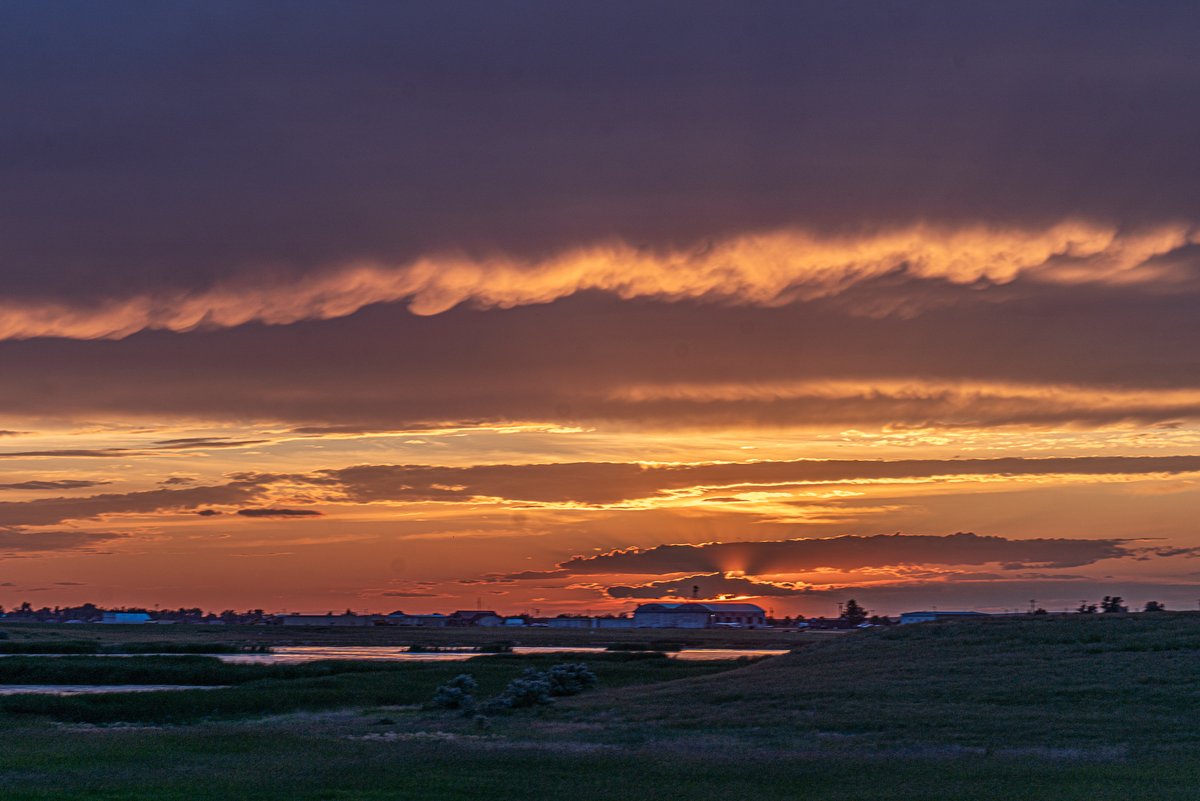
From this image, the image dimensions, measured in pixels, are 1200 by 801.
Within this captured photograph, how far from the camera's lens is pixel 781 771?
35.2m

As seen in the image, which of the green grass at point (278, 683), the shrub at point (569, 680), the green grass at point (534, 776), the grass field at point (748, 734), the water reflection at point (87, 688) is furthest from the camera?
the water reflection at point (87, 688)

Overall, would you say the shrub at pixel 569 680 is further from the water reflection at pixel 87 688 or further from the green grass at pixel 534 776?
the water reflection at pixel 87 688

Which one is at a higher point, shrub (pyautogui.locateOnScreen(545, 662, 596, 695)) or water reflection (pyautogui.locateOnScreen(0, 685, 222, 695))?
shrub (pyautogui.locateOnScreen(545, 662, 596, 695))

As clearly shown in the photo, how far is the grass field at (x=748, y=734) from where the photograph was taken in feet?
106

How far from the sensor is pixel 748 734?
145 ft

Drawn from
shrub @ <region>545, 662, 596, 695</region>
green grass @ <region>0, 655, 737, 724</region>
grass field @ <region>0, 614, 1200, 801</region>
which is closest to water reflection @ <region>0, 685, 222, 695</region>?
green grass @ <region>0, 655, 737, 724</region>

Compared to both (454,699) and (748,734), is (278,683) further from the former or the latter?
(748,734)

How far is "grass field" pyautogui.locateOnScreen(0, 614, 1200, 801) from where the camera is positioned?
1267 inches

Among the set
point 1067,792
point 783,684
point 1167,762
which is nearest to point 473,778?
point 1067,792

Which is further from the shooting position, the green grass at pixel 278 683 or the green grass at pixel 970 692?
the green grass at pixel 278 683

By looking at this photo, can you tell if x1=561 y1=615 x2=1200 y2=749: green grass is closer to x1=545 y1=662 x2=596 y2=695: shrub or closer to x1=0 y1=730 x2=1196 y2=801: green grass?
x1=545 y1=662 x2=596 y2=695: shrub

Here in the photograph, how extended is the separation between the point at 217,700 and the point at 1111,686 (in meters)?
46.3

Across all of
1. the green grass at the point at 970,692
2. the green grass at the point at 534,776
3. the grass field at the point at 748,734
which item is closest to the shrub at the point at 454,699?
the grass field at the point at 748,734

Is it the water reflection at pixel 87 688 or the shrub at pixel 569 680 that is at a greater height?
the shrub at pixel 569 680
